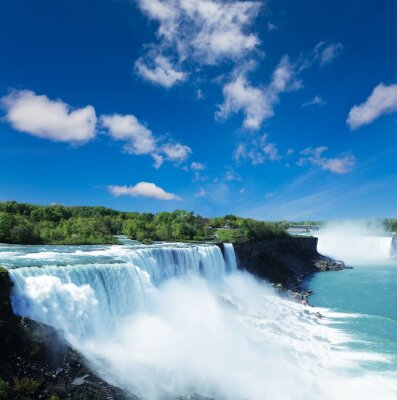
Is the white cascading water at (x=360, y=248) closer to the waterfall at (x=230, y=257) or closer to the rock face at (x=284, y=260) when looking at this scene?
the rock face at (x=284, y=260)

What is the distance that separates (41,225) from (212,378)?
26.4 metres

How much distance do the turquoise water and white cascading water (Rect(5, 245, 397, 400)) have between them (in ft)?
3.14

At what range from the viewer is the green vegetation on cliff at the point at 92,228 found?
3080cm

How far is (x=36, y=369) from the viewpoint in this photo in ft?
38.0

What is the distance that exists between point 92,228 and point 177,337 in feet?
69.0

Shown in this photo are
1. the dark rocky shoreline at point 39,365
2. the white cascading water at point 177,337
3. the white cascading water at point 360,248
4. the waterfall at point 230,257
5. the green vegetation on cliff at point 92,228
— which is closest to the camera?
the dark rocky shoreline at point 39,365

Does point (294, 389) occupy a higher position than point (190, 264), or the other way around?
point (190, 264)

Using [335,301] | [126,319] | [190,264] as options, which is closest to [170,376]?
[126,319]

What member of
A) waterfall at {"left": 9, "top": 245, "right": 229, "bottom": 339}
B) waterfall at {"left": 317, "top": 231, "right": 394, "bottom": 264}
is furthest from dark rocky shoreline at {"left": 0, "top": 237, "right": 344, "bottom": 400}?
waterfall at {"left": 317, "top": 231, "right": 394, "bottom": 264}

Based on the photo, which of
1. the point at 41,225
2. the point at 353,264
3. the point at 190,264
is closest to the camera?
the point at 190,264

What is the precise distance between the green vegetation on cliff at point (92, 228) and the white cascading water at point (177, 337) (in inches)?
384

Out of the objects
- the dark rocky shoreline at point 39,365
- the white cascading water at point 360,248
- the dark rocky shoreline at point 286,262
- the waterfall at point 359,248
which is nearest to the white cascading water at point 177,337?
the dark rocky shoreline at point 39,365

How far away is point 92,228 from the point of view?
37.1 metres

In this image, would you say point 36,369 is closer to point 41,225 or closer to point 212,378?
point 212,378
